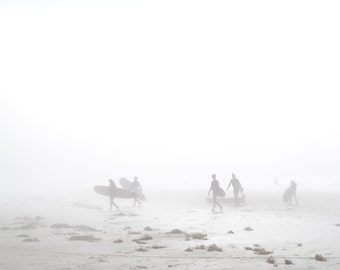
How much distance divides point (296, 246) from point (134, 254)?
5073 millimetres

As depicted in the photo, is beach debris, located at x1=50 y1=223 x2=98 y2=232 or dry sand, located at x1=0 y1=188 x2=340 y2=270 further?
beach debris, located at x1=50 y1=223 x2=98 y2=232

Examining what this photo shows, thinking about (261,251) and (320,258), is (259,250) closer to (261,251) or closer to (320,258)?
(261,251)

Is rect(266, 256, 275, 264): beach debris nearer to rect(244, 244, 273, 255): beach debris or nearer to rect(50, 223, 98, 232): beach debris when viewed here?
rect(244, 244, 273, 255): beach debris

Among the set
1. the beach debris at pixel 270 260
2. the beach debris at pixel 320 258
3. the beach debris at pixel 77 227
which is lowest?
the beach debris at pixel 270 260

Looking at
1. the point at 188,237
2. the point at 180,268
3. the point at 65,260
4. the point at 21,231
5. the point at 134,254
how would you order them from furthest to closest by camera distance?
the point at 21,231 → the point at 188,237 → the point at 134,254 → the point at 65,260 → the point at 180,268

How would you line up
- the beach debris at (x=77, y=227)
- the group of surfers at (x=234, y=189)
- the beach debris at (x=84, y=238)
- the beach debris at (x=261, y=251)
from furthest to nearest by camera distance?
the group of surfers at (x=234, y=189)
the beach debris at (x=77, y=227)
the beach debris at (x=84, y=238)
the beach debris at (x=261, y=251)

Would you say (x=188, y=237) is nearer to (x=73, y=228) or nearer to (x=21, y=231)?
(x=73, y=228)

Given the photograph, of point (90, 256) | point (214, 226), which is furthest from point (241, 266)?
point (214, 226)

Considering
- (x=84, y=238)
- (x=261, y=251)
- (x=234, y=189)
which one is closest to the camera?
(x=261, y=251)

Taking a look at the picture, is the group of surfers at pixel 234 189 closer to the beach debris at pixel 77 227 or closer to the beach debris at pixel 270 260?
the beach debris at pixel 77 227

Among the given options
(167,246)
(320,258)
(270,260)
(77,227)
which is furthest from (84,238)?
(320,258)

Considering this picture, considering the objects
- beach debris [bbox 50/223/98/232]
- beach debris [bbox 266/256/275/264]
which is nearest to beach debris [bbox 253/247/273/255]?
beach debris [bbox 266/256/275/264]

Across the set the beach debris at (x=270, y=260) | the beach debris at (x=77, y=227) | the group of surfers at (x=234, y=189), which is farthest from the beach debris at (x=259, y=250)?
the group of surfers at (x=234, y=189)

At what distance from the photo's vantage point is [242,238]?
574 inches
